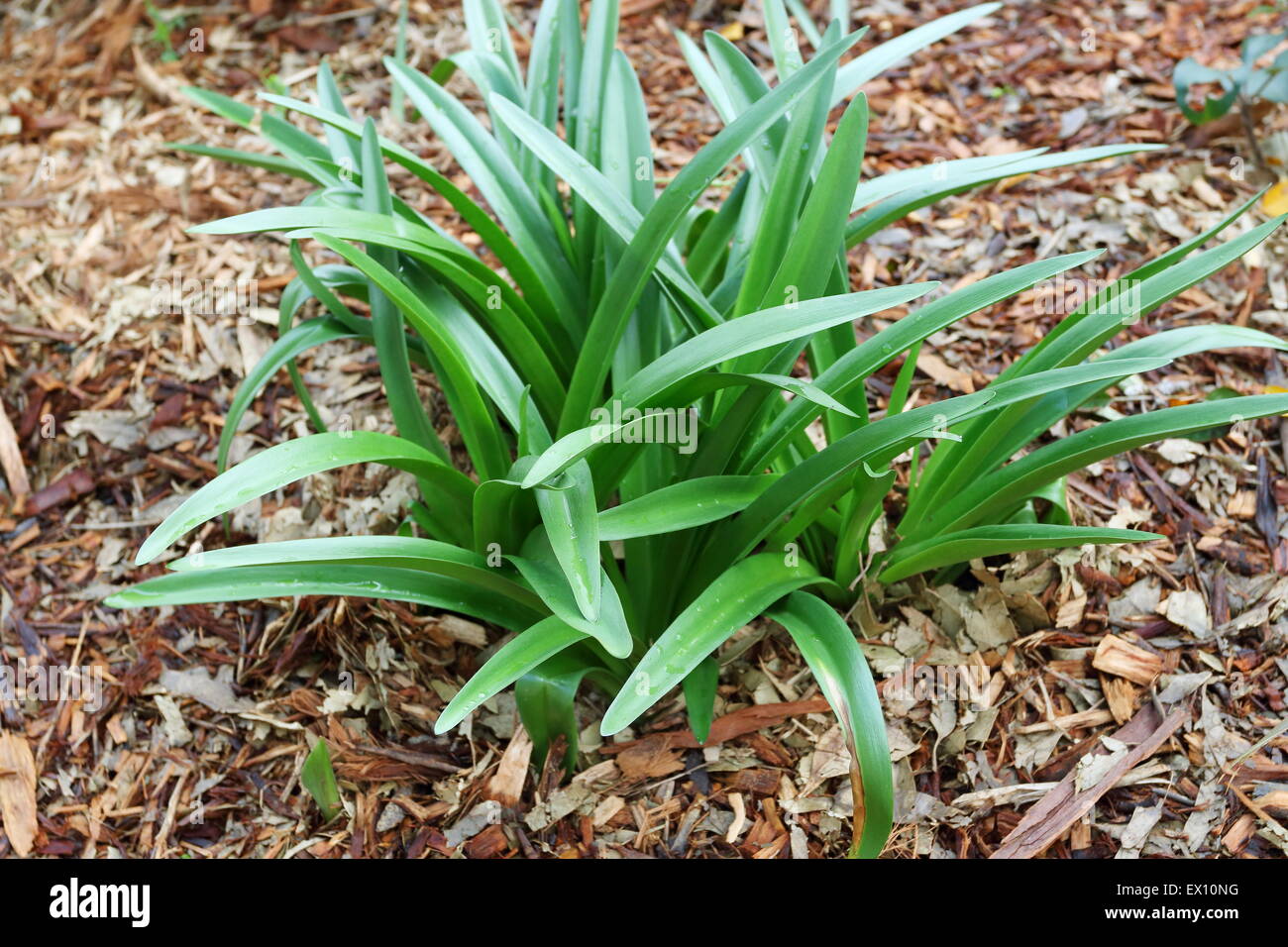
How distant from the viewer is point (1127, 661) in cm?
184

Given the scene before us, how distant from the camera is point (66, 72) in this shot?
10.2 ft

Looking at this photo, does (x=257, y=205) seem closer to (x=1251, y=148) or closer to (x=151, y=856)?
(x=151, y=856)

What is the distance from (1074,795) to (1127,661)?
29 centimetres

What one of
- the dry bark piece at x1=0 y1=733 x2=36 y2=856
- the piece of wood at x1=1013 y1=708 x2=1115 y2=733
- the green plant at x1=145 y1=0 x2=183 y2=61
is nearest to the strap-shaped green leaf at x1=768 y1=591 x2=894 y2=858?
the piece of wood at x1=1013 y1=708 x2=1115 y2=733

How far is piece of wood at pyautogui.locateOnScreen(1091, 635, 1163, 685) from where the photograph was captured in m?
1.82

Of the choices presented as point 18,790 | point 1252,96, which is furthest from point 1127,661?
point 18,790

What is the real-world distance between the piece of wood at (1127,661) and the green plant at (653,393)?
0.76 feet

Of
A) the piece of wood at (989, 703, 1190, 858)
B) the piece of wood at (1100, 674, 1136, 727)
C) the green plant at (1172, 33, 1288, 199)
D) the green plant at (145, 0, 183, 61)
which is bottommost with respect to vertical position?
the piece of wood at (989, 703, 1190, 858)

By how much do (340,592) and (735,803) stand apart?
0.73m

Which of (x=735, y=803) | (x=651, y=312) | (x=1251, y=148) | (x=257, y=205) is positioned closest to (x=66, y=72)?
(x=257, y=205)

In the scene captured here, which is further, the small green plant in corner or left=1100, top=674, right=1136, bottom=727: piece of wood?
the small green plant in corner

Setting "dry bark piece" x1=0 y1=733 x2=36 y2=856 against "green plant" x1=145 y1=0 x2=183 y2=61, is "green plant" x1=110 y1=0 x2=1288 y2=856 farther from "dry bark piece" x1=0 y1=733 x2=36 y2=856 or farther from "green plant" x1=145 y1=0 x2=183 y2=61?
"green plant" x1=145 y1=0 x2=183 y2=61

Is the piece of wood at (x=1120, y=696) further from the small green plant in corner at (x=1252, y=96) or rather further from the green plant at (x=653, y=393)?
the small green plant in corner at (x=1252, y=96)

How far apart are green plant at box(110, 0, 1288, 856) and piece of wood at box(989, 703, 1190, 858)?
35 cm
